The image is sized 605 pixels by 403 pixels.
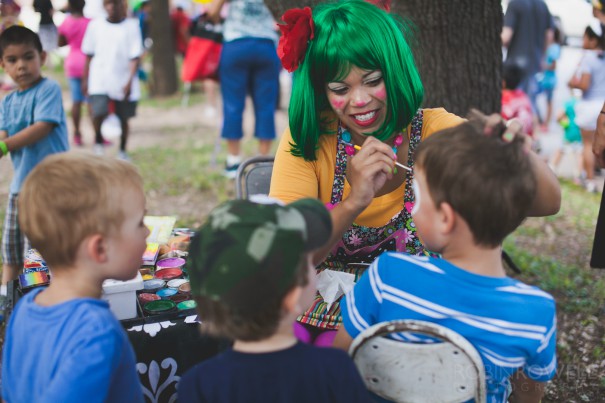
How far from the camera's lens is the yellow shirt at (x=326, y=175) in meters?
2.10

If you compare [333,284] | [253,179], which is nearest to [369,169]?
[333,284]

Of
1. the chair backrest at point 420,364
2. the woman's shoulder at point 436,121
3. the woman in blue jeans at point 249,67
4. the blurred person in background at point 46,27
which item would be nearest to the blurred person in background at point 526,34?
the woman in blue jeans at point 249,67

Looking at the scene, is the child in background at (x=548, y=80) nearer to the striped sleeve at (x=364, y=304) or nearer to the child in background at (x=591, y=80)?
the child in background at (x=591, y=80)

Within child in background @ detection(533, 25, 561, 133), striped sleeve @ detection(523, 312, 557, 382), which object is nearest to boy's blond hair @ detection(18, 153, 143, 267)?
striped sleeve @ detection(523, 312, 557, 382)

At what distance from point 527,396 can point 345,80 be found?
3.53 ft

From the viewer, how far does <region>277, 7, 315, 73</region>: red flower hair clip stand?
2.00 meters

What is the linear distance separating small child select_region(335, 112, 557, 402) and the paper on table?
0.50m

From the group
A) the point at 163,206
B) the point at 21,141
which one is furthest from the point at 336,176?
the point at 163,206

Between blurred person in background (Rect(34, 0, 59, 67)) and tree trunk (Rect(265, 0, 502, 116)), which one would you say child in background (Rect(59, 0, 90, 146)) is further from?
tree trunk (Rect(265, 0, 502, 116))

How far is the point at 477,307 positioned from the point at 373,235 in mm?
785

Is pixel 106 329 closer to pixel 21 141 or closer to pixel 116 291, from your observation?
pixel 116 291

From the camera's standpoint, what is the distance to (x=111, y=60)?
6039 millimetres

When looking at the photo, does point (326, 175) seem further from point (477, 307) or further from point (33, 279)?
point (33, 279)

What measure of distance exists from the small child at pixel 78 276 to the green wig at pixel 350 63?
774 mm
